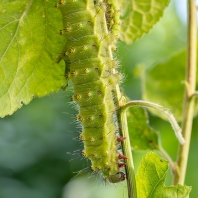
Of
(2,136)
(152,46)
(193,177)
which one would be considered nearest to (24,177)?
(2,136)

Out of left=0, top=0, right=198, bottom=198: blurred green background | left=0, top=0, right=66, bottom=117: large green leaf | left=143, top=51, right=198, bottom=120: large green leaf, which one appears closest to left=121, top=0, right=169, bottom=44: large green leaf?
left=0, top=0, right=66, bottom=117: large green leaf

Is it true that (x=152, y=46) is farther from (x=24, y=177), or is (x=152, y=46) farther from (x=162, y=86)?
(x=162, y=86)

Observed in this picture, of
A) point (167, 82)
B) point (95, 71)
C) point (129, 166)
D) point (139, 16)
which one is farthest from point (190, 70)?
point (167, 82)

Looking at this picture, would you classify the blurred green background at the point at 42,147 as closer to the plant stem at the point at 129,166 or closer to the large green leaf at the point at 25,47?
the large green leaf at the point at 25,47

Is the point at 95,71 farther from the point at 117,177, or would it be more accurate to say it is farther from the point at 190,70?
the point at 190,70

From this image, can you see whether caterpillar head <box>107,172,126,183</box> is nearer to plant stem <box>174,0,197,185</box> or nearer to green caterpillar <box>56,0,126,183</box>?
green caterpillar <box>56,0,126,183</box>

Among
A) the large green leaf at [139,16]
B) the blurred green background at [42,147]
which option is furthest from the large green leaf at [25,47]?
the blurred green background at [42,147]
